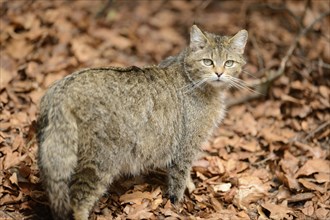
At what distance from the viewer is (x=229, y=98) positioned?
700cm

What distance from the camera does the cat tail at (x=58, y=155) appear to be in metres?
3.78

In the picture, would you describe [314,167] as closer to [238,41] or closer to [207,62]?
[238,41]

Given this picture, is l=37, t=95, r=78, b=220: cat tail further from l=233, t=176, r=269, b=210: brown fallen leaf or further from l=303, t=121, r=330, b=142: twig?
l=303, t=121, r=330, b=142: twig

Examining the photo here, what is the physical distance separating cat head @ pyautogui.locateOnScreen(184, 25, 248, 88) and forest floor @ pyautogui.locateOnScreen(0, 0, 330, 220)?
1235 millimetres

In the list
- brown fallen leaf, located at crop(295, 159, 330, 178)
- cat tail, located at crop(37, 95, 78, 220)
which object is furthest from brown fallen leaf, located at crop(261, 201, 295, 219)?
cat tail, located at crop(37, 95, 78, 220)

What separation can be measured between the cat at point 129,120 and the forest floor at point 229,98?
53 centimetres

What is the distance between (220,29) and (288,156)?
3359 millimetres

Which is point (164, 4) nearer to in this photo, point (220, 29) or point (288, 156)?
point (220, 29)

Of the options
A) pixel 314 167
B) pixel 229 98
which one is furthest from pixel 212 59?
pixel 229 98

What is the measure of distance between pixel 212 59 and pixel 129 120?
1263 millimetres

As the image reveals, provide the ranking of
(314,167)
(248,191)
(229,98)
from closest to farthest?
(248,191) → (314,167) → (229,98)

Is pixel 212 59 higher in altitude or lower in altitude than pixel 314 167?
higher

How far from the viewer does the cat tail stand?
12.4ft

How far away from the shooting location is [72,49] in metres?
6.92
